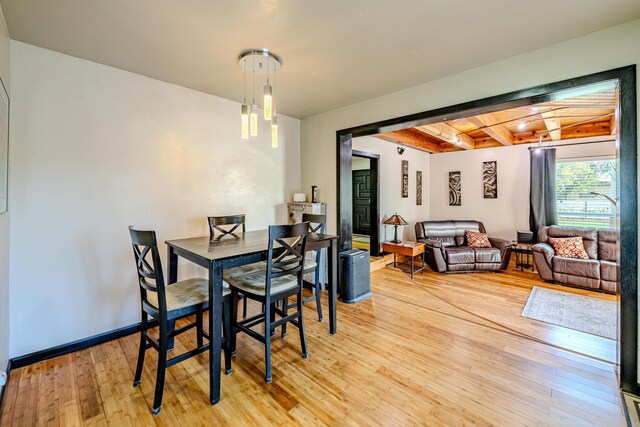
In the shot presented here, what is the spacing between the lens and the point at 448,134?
4781mm

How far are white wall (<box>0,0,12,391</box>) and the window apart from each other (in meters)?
7.24

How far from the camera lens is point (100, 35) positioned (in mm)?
1978

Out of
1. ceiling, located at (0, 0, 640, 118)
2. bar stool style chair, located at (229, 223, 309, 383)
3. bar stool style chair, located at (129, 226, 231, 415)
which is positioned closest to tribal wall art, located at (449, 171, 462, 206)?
ceiling, located at (0, 0, 640, 118)

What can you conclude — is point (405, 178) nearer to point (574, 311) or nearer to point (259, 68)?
point (574, 311)

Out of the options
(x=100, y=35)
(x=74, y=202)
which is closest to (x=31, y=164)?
(x=74, y=202)

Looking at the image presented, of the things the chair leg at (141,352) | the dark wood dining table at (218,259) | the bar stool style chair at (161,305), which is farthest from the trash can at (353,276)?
the chair leg at (141,352)

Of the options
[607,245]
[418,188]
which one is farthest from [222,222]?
[607,245]

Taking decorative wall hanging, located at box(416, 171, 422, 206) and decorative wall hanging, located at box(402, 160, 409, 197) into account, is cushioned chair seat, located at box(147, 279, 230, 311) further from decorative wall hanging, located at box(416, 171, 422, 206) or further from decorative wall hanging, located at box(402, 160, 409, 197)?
decorative wall hanging, located at box(416, 171, 422, 206)

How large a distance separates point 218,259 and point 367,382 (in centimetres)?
133

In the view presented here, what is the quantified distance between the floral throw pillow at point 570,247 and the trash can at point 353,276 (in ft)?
10.2

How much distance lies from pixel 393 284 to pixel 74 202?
380 cm

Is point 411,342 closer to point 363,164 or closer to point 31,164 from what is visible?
point 31,164

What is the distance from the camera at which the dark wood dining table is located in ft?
5.59

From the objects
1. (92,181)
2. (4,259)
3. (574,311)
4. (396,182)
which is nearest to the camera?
(4,259)
